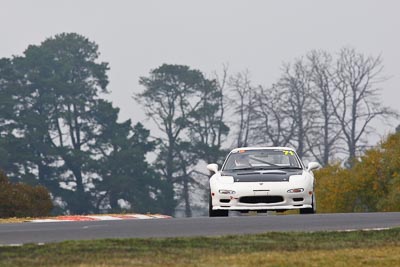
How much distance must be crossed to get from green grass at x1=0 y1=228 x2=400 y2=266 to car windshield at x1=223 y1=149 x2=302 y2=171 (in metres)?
7.95

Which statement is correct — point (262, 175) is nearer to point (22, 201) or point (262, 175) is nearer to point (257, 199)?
point (257, 199)

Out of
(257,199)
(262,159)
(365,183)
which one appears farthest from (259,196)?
(365,183)

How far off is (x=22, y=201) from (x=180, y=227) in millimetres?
38831

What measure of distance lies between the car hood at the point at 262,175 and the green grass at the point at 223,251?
22.1 ft

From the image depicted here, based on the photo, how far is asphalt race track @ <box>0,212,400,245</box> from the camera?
59.7 feet

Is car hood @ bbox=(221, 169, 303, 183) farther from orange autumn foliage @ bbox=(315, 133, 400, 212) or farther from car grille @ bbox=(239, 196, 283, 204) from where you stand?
orange autumn foliage @ bbox=(315, 133, 400, 212)

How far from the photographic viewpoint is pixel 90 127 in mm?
100000

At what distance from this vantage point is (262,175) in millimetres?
24484

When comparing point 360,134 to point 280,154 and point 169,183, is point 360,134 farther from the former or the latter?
point 280,154

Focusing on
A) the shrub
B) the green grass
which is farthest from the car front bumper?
the shrub

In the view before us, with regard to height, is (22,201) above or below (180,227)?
above

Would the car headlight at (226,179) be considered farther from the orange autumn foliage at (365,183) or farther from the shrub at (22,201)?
the orange autumn foliage at (365,183)

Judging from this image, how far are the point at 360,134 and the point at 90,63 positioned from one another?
22643mm

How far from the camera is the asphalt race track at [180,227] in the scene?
18.2 meters
